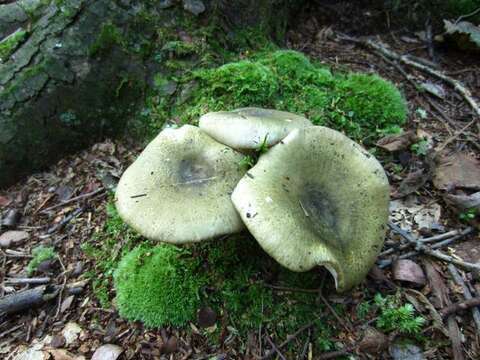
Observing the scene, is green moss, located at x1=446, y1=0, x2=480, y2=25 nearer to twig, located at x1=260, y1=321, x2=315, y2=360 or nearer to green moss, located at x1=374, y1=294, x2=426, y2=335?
green moss, located at x1=374, y1=294, x2=426, y2=335

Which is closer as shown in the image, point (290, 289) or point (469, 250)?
point (290, 289)

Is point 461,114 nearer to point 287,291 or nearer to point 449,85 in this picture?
point 449,85

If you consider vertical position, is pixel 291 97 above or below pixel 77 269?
above

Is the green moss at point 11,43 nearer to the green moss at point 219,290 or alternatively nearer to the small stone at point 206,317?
the green moss at point 219,290

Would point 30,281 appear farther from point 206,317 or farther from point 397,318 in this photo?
point 397,318

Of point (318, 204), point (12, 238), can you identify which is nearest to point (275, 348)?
point (318, 204)

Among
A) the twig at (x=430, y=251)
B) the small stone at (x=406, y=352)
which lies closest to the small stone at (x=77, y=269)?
the small stone at (x=406, y=352)
